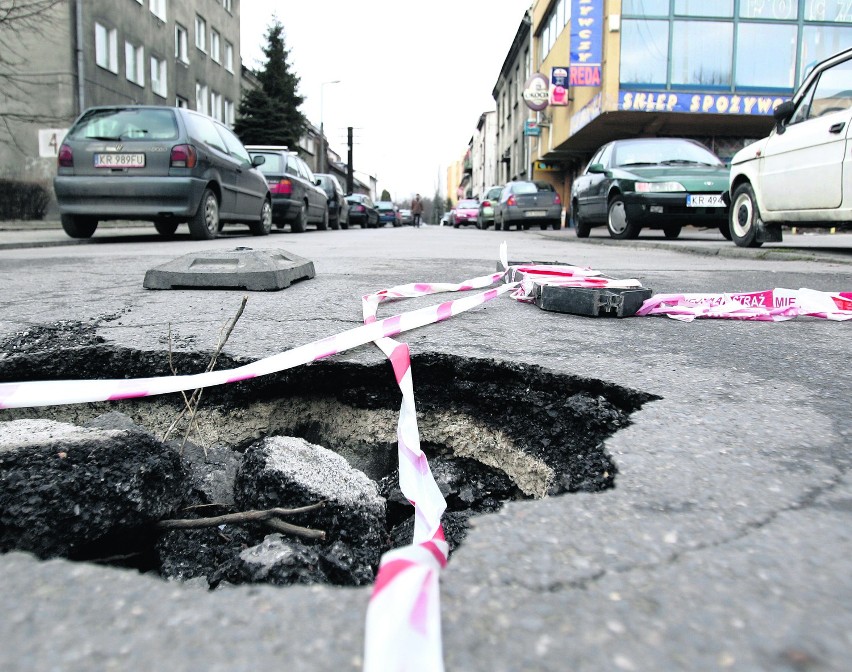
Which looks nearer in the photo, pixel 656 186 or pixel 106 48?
pixel 656 186

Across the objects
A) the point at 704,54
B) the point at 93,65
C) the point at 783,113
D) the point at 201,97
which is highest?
the point at 201,97

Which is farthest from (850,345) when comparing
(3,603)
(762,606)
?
(3,603)

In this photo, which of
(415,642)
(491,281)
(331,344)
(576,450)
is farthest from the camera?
(491,281)

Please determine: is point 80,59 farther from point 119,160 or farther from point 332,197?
point 119,160

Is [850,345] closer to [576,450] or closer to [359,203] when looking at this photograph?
[576,450]

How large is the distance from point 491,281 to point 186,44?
28.4m

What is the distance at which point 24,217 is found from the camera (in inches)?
699

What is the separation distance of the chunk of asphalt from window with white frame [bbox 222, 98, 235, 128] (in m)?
32.6

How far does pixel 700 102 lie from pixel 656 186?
12421 millimetres

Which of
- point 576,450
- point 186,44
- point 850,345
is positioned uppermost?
point 186,44

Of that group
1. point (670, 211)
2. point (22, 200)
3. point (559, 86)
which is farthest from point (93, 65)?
point (670, 211)

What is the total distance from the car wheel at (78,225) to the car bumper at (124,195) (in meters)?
0.30

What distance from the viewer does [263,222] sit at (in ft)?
41.5

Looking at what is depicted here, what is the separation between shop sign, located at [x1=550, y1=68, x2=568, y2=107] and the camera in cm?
2597
